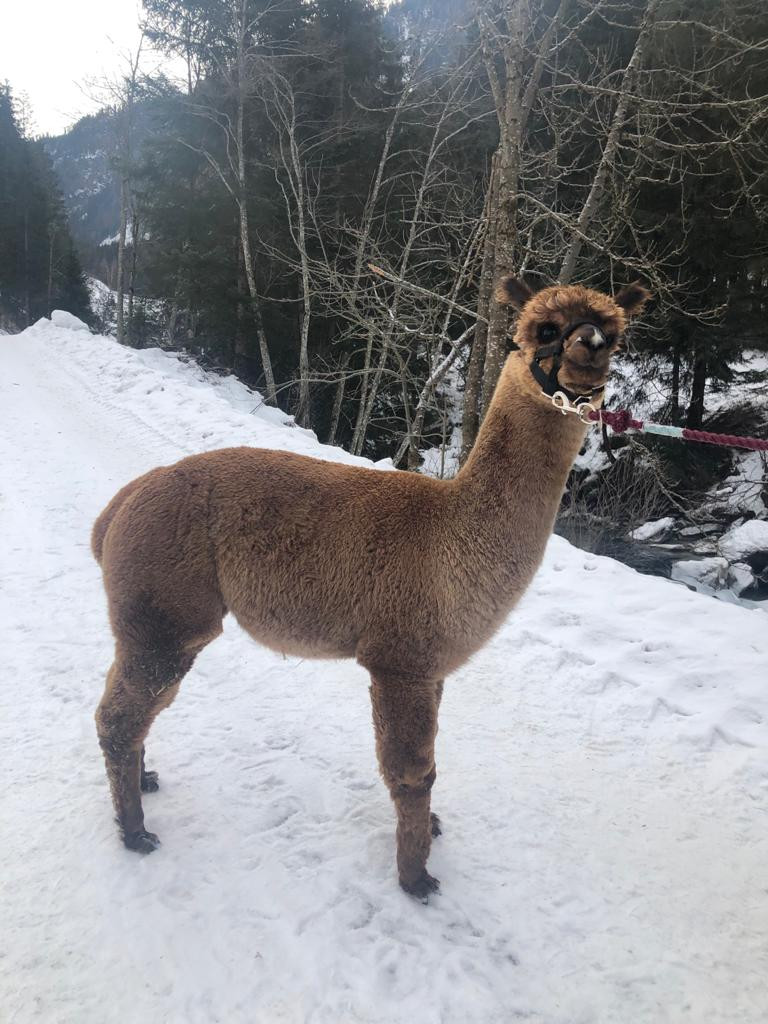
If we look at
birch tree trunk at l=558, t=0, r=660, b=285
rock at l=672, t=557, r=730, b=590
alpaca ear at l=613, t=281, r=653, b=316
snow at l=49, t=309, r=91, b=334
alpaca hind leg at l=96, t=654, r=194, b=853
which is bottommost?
rock at l=672, t=557, r=730, b=590

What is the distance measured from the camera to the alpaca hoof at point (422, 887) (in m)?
2.44

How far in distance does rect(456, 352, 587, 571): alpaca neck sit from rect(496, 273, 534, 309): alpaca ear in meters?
0.20

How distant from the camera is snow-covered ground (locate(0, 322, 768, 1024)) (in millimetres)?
2078

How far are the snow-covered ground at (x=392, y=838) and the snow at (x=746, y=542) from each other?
171 inches

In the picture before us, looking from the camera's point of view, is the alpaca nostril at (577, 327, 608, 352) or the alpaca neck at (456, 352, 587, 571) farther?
the alpaca neck at (456, 352, 587, 571)

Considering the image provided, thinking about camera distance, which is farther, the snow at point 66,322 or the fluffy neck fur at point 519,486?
the snow at point 66,322

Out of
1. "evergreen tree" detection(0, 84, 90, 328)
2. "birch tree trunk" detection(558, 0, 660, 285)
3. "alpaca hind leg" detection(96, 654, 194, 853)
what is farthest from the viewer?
"evergreen tree" detection(0, 84, 90, 328)

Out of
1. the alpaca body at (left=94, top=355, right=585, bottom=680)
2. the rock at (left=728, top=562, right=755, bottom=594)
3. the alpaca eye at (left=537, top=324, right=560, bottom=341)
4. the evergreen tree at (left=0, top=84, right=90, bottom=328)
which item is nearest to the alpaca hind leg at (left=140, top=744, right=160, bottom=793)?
the alpaca body at (left=94, top=355, right=585, bottom=680)

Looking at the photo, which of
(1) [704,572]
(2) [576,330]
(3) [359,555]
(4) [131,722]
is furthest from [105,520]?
(1) [704,572]

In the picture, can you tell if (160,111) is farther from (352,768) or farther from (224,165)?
(352,768)

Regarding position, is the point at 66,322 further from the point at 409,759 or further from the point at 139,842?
the point at 409,759

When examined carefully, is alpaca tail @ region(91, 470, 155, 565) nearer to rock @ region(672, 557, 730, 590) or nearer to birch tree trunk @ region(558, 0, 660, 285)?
birch tree trunk @ region(558, 0, 660, 285)

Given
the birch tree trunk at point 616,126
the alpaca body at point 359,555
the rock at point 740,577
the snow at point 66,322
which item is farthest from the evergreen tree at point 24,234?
the alpaca body at point 359,555

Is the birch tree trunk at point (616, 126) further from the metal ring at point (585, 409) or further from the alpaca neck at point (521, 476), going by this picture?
the metal ring at point (585, 409)
